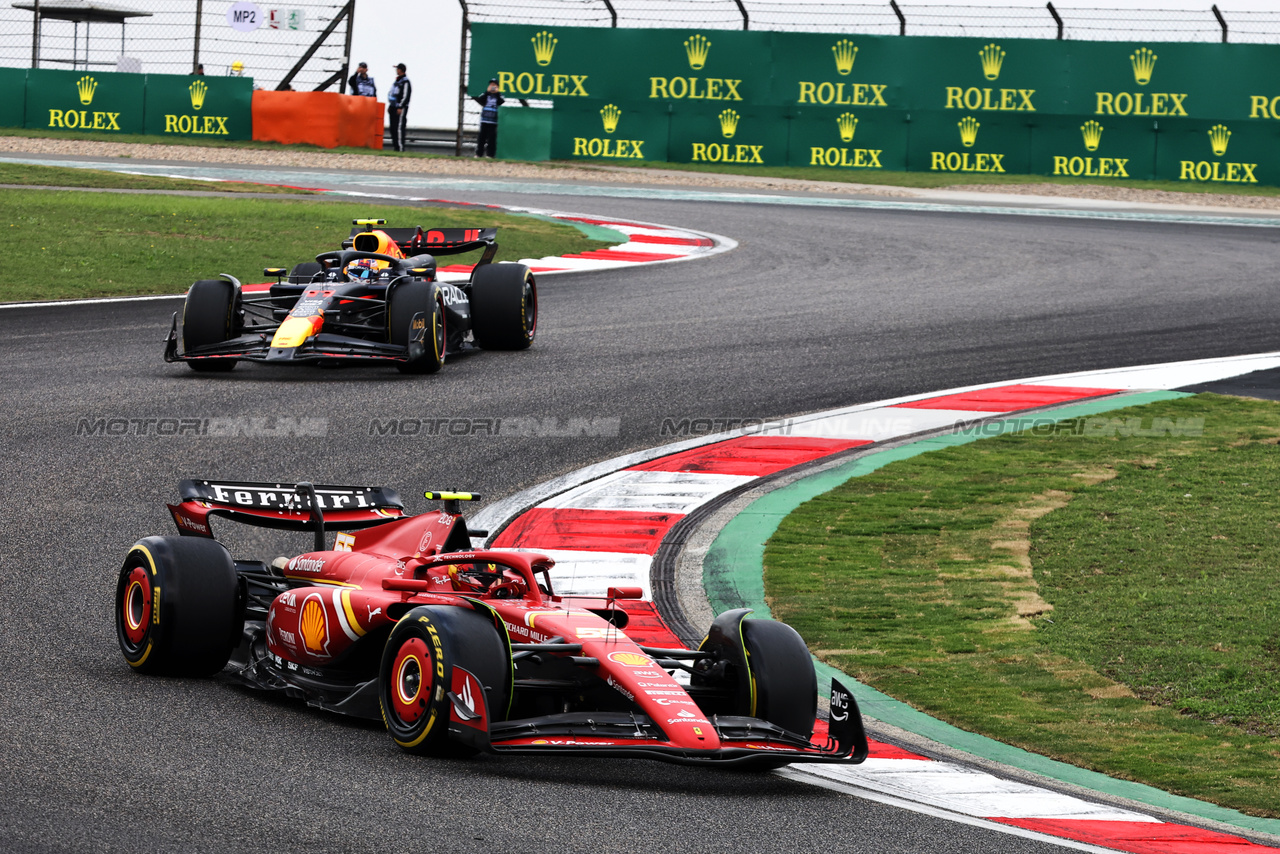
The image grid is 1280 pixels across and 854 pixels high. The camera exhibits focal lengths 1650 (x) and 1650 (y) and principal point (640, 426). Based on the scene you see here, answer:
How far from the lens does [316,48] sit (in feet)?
103

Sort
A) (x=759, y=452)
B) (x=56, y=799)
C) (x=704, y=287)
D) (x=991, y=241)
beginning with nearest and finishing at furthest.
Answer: (x=56, y=799), (x=759, y=452), (x=704, y=287), (x=991, y=241)

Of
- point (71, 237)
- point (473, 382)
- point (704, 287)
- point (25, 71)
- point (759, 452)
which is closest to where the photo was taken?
point (759, 452)

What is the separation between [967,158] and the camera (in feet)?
96.9

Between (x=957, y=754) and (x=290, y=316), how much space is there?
7.42m

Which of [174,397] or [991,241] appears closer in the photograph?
[174,397]

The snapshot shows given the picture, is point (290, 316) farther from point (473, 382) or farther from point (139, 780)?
point (139, 780)

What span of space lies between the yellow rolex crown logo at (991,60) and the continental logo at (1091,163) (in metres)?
1.87

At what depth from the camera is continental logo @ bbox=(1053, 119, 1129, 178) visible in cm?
2909

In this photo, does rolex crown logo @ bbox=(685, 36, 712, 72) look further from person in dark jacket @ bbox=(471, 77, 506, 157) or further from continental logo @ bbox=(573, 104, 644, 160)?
person in dark jacket @ bbox=(471, 77, 506, 157)

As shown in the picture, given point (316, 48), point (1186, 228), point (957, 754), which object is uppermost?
point (316, 48)

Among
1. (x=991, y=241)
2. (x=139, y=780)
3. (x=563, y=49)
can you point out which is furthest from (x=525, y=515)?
(x=563, y=49)

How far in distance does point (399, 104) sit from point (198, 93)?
3.94m

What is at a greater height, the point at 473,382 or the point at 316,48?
the point at 316,48

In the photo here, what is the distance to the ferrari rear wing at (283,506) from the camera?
21.1ft
